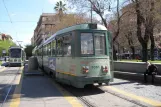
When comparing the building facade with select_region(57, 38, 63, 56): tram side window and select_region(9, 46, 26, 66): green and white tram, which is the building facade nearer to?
select_region(9, 46, 26, 66): green and white tram

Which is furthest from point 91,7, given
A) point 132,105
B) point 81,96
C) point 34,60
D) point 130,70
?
point 132,105

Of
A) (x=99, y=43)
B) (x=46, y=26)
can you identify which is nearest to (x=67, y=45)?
(x=99, y=43)

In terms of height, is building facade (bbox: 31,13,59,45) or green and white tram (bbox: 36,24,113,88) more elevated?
building facade (bbox: 31,13,59,45)

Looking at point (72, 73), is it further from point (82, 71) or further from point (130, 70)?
point (130, 70)

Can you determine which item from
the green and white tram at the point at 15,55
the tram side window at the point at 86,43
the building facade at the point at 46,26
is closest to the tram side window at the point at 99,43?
the tram side window at the point at 86,43

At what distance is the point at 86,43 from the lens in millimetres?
12539

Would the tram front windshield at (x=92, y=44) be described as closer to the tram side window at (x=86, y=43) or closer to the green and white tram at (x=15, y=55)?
the tram side window at (x=86, y=43)

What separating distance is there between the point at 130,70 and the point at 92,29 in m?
8.49

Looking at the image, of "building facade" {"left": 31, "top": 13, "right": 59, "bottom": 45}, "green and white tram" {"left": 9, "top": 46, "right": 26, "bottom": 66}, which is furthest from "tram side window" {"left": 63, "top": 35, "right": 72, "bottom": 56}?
"building facade" {"left": 31, "top": 13, "right": 59, "bottom": 45}

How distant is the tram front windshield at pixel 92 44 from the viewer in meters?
12.5

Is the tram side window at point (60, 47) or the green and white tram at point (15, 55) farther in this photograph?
the green and white tram at point (15, 55)

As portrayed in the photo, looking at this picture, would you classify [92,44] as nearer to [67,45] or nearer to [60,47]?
[67,45]

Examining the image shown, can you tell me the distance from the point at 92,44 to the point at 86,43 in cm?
27

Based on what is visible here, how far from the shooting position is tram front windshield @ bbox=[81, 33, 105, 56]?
12477mm
